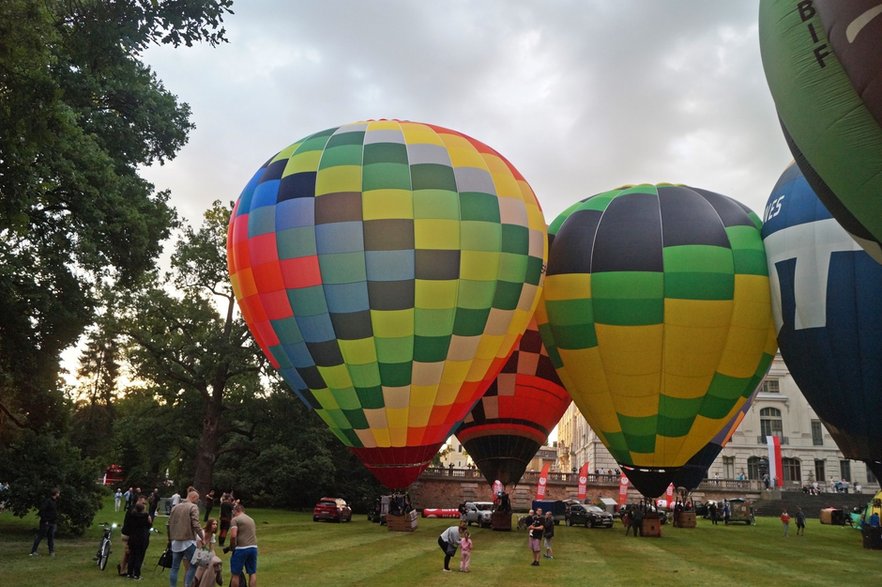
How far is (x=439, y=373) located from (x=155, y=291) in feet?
61.2

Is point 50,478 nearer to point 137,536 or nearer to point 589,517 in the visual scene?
point 137,536

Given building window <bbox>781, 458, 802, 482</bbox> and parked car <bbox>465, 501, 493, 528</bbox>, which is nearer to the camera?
parked car <bbox>465, 501, 493, 528</bbox>

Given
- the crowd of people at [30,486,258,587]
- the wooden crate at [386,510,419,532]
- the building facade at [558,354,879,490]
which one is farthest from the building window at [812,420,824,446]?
the crowd of people at [30,486,258,587]

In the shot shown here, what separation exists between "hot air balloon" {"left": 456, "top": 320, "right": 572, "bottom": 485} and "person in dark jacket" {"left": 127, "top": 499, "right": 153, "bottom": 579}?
1220cm

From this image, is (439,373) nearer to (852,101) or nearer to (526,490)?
(852,101)

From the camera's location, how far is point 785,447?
57.4 m

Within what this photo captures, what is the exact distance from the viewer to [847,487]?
49438 millimetres

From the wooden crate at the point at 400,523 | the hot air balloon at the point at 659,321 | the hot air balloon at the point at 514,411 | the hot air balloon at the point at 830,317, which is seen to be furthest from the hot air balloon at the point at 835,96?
the wooden crate at the point at 400,523

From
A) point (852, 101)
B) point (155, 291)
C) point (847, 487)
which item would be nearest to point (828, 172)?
point (852, 101)

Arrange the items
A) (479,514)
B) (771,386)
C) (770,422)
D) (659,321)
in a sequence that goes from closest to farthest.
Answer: (659,321) < (479,514) < (770,422) < (771,386)

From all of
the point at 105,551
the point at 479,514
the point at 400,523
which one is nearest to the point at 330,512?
the point at 479,514

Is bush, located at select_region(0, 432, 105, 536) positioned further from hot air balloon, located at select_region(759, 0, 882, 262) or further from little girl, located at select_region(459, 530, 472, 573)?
hot air balloon, located at select_region(759, 0, 882, 262)

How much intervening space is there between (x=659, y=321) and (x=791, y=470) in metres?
45.8

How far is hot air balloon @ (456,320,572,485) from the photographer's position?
21844 millimetres
